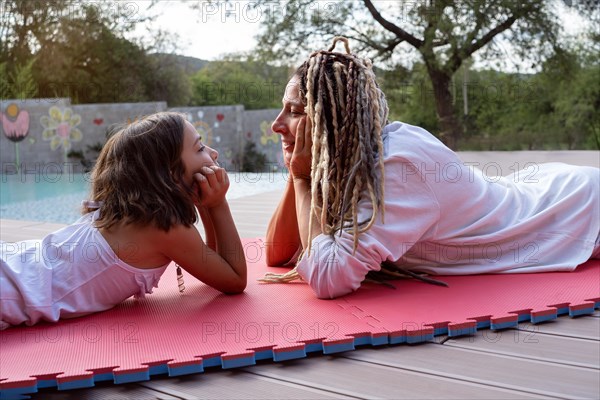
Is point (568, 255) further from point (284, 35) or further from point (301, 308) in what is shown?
point (284, 35)

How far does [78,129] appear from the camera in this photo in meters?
13.8

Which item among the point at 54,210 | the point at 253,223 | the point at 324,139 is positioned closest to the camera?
the point at 324,139

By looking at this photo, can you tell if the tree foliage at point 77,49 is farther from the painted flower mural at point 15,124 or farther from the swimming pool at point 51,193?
the swimming pool at point 51,193

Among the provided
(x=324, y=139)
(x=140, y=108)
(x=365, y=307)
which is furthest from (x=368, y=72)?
(x=140, y=108)

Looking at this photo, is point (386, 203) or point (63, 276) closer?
point (63, 276)

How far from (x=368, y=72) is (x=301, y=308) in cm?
83

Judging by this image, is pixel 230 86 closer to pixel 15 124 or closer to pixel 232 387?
pixel 15 124

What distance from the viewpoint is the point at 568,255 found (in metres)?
2.45

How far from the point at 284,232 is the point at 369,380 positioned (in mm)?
1102

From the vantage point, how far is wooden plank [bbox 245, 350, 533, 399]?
4.67 ft

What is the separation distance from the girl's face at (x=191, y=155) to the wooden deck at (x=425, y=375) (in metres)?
0.70

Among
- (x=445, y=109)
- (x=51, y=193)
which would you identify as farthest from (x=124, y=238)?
(x=445, y=109)

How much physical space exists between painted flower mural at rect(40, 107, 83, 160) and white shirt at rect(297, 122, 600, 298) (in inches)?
478

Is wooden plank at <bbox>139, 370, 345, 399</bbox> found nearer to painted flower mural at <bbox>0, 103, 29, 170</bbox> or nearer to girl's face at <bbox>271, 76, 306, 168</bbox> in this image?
girl's face at <bbox>271, 76, 306, 168</bbox>
